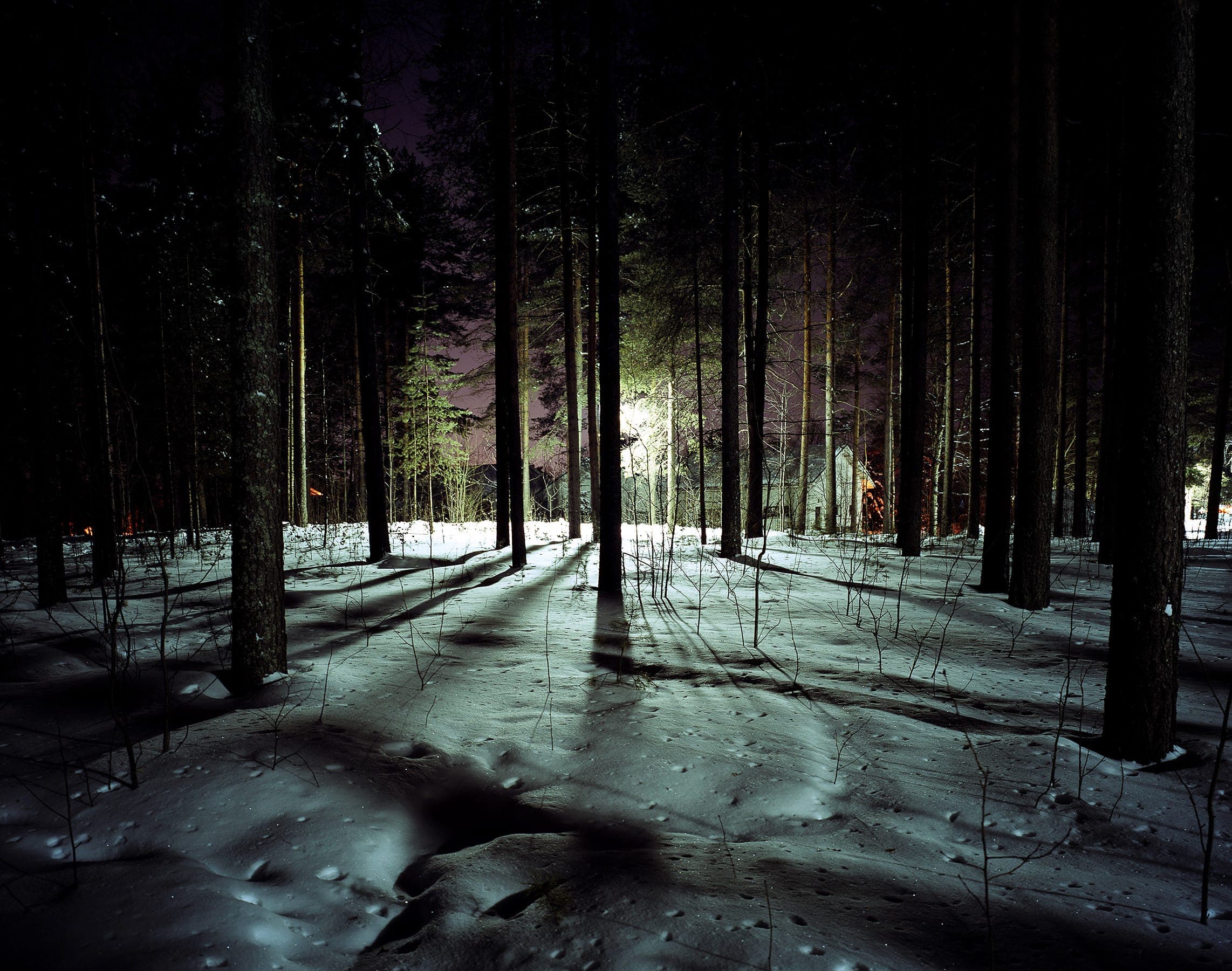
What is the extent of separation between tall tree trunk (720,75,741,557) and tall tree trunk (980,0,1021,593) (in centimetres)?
417

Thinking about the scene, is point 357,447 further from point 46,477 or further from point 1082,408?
point 1082,408

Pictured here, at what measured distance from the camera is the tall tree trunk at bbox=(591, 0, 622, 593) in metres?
6.88

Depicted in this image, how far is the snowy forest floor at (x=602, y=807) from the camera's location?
1695mm

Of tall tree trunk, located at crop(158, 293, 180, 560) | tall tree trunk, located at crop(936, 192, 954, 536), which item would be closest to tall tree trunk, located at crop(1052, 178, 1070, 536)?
tall tree trunk, located at crop(936, 192, 954, 536)

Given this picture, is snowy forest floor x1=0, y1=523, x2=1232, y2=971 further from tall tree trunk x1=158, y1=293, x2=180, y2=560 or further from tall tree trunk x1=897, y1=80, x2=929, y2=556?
tall tree trunk x1=158, y1=293, x2=180, y2=560

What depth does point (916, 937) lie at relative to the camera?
67.5 inches

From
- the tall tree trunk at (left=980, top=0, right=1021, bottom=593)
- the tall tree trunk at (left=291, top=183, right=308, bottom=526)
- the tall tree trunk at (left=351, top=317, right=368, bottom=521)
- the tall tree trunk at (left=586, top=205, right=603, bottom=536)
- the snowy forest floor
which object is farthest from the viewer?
the tall tree trunk at (left=351, top=317, right=368, bottom=521)

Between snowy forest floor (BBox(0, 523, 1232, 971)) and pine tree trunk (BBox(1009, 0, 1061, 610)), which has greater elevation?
pine tree trunk (BBox(1009, 0, 1061, 610))

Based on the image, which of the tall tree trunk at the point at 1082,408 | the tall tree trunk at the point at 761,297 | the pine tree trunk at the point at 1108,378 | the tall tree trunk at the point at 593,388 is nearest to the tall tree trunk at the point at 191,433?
the tall tree trunk at the point at 593,388

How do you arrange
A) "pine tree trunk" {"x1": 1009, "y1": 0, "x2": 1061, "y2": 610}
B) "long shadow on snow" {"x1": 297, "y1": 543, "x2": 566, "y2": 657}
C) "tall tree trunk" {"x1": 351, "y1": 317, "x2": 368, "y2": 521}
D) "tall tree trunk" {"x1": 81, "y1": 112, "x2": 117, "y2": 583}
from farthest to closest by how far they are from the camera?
1. "tall tree trunk" {"x1": 351, "y1": 317, "x2": 368, "y2": 521}
2. "tall tree trunk" {"x1": 81, "y1": 112, "x2": 117, "y2": 583}
3. "pine tree trunk" {"x1": 1009, "y1": 0, "x2": 1061, "y2": 610}
4. "long shadow on snow" {"x1": 297, "y1": 543, "x2": 566, "y2": 657}

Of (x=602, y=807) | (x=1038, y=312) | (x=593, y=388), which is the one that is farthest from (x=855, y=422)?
(x=602, y=807)

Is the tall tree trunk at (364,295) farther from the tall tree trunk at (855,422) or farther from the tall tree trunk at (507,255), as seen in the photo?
the tall tree trunk at (855,422)

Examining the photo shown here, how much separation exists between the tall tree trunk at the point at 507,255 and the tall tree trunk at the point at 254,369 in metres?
5.36

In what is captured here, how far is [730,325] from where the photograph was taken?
1058 centimetres
